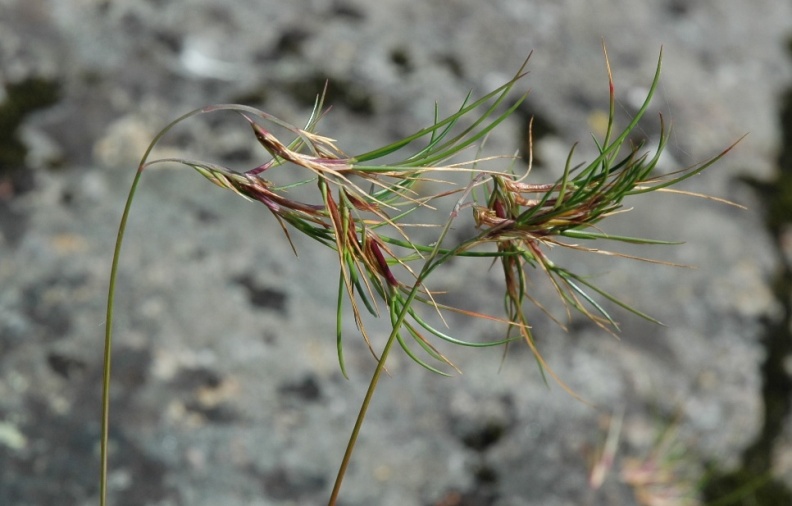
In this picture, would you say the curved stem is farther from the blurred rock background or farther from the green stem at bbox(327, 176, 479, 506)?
the blurred rock background

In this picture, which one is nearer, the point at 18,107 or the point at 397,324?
the point at 397,324

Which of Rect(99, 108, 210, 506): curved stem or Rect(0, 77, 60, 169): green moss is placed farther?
Rect(0, 77, 60, 169): green moss

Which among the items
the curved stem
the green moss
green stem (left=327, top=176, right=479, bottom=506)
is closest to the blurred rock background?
the green moss

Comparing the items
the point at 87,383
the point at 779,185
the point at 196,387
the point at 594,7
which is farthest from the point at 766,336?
the point at 87,383

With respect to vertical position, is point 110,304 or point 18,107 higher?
point 18,107

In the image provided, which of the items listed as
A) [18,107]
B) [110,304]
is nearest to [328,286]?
[18,107]

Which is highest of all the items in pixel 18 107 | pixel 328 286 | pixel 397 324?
pixel 18 107

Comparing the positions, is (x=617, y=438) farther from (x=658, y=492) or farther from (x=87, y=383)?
(x=87, y=383)

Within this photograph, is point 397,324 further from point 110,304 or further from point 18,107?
point 18,107

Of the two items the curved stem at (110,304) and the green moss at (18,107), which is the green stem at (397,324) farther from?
the green moss at (18,107)
